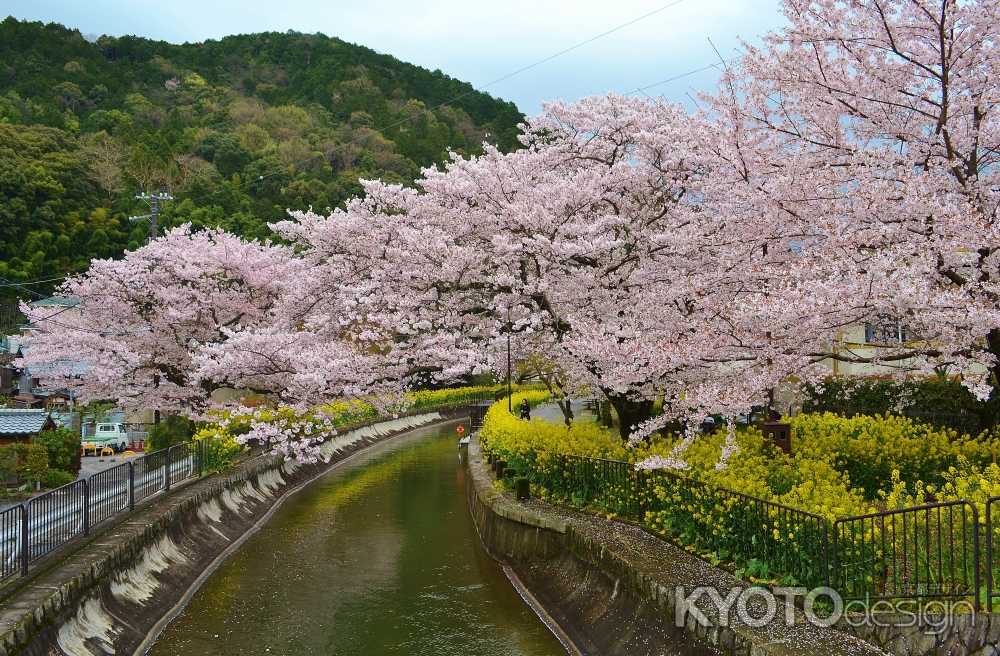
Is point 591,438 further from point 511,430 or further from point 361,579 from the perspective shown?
point 361,579

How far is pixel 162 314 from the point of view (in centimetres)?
2588

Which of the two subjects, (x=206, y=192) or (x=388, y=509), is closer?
(x=388, y=509)

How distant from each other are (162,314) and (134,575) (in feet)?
47.9

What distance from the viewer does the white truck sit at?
114 ft

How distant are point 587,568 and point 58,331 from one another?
22.2 metres

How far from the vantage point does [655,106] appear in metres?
18.0

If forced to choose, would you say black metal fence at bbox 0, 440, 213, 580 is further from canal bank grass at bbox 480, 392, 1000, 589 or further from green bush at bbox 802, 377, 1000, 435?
green bush at bbox 802, 377, 1000, 435

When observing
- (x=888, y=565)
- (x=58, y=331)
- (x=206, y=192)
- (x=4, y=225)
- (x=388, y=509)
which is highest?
(x=206, y=192)

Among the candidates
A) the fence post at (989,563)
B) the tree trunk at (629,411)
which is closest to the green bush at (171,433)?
the tree trunk at (629,411)

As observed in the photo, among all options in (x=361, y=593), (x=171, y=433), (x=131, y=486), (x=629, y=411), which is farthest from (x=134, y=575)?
(x=171, y=433)

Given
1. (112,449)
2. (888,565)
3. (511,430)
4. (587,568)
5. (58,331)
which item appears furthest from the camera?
(112,449)

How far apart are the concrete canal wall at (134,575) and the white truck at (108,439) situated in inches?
635

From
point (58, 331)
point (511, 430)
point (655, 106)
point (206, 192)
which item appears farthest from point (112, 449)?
point (206, 192)

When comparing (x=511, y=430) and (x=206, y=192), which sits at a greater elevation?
(x=206, y=192)
